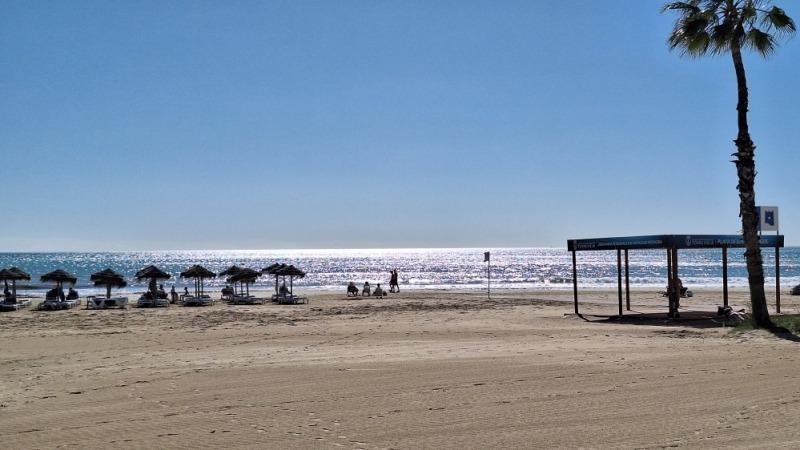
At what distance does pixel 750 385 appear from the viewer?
30.4ft

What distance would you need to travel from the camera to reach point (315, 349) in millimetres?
14555

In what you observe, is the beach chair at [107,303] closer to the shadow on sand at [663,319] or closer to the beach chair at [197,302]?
the beach chair at [197,302]

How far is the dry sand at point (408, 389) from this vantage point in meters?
7.16

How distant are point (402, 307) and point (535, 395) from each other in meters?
19.5

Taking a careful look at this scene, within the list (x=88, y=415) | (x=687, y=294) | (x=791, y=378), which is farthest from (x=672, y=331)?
(x=687, y=294)

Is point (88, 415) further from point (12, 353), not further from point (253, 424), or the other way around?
point (12, 353)

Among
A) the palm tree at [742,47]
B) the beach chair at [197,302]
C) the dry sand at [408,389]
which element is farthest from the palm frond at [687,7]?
the beach chair at [197,302]

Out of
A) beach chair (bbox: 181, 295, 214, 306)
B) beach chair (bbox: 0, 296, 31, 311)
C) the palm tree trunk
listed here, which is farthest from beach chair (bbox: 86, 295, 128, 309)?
the palm tree trunk

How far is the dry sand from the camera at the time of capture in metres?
7.16

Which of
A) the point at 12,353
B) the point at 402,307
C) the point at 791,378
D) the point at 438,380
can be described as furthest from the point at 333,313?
the point at 791,378

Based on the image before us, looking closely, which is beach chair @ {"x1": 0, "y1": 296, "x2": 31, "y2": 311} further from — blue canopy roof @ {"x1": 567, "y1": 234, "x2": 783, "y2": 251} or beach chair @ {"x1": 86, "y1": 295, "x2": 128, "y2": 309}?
blue canopy roof @ {"x1": 567, "y1": 234, "x2": 783, "y2": 251}

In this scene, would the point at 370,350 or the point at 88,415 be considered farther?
the point at 370,350

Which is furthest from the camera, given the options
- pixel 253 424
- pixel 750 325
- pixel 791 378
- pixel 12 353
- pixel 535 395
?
pixel 750 325

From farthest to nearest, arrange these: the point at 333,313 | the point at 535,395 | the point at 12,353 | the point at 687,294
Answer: the point at 687,294 < the point at 333,313 < the point at 12,353 < the point at 535,395
